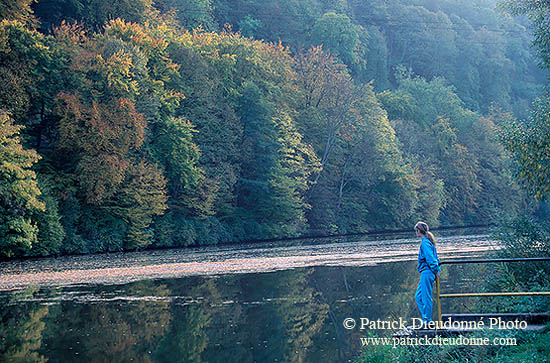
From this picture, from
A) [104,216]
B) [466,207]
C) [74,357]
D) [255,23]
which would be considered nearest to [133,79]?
[104,216]

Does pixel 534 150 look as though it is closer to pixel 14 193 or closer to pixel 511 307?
pixel 511 307

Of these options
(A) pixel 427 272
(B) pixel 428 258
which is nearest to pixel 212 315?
(A) pixel 427 272

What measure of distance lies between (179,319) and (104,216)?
26.5m

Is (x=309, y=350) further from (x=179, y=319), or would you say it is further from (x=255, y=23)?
(x=255, y=23)

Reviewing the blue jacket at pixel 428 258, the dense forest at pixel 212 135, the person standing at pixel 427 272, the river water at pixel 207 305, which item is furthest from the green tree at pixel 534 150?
the blue jacket at pixel 428 258

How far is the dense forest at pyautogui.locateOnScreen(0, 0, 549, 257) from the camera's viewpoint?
39781 mm

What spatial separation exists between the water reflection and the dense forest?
6045 millimetres

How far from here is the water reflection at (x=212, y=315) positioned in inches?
574

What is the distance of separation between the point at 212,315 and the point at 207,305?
5.53ft

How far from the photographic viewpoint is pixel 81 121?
135ft

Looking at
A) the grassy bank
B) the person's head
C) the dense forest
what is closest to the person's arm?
the person's head

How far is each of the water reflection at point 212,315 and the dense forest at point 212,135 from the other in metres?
6.04

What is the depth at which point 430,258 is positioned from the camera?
12070mm

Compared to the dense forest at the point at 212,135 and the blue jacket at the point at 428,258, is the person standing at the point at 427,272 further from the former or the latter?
the dense forest at the point at 212,135
